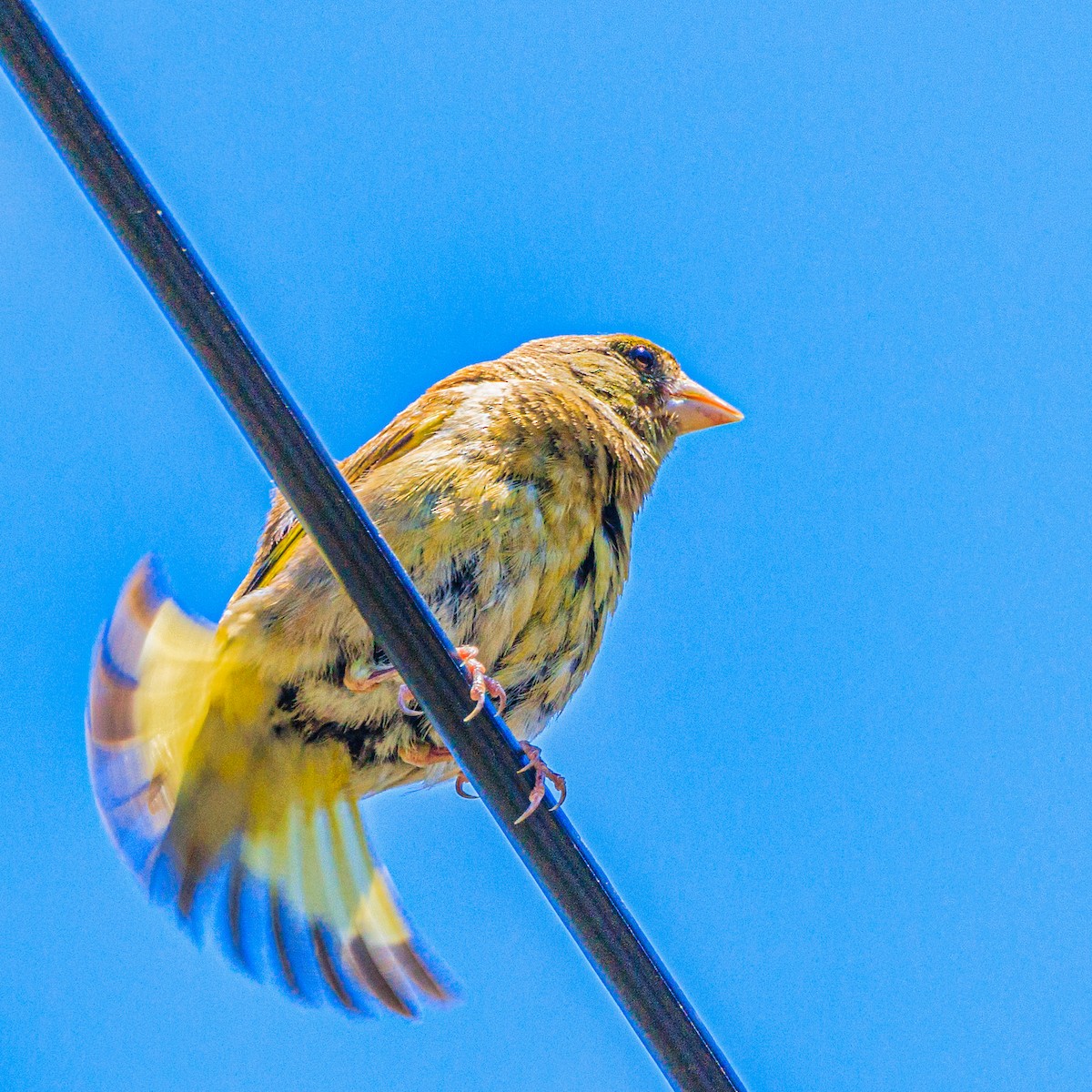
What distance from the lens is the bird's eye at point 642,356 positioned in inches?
191

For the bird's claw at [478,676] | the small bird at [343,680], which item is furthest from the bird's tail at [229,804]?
the bird's claw at [478,676]

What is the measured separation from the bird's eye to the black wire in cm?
263

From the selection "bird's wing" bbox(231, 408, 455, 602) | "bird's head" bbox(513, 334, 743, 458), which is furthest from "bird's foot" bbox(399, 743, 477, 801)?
"bird's head" bbox(513, 334, 743, 458)

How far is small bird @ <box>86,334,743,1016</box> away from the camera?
11.9 ft

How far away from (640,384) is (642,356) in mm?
166

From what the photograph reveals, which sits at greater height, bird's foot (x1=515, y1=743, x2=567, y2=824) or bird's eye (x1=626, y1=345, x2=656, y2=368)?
bird's eye (x1=626, y1=345, x2=656, y2=368)

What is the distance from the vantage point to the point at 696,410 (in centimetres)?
477

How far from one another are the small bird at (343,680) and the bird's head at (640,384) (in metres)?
0.53

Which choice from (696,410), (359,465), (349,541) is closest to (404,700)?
(359,465)

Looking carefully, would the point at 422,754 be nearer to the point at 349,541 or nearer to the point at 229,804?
the point at 229,804

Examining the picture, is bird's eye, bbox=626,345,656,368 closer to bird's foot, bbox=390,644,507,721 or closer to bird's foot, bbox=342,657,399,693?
bird's foot, bbox=390,644,507,721

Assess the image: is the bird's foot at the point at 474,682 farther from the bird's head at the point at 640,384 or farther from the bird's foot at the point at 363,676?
the bird's head at the point at 640,384

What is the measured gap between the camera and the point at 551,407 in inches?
160

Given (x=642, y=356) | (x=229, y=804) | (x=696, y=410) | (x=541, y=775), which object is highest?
(x=642, y=356)
